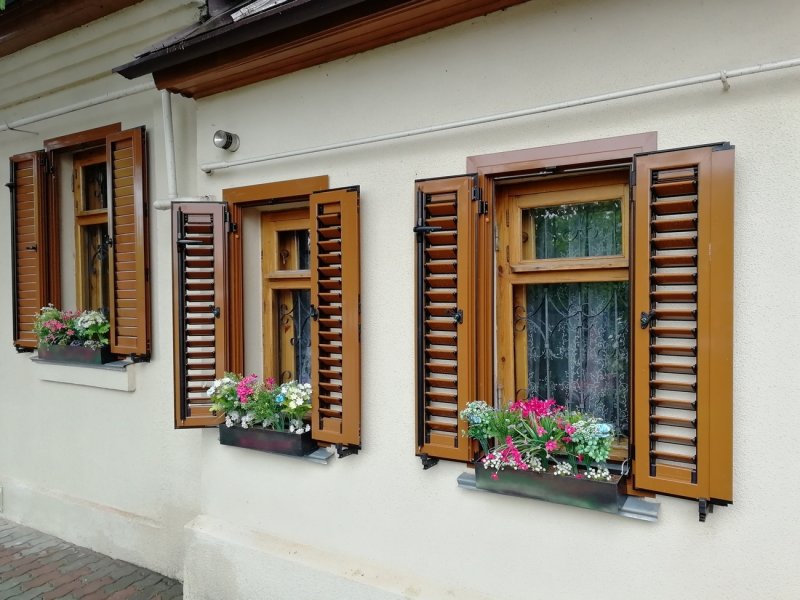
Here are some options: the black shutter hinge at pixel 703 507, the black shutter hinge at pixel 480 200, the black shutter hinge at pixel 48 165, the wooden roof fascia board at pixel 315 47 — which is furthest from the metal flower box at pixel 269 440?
the black shutter hinge at pixel 48 165

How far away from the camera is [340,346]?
321 centimetres

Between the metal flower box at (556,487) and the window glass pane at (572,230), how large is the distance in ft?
3.50

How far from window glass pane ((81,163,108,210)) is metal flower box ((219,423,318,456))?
2590mm

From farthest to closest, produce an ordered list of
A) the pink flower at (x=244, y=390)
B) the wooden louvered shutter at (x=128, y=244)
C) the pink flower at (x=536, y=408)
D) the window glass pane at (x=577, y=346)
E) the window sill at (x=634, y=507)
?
1. the wooden louvered shutter at (x=128, y=244)
2. the pink flower at (x=244, y=390)
3. the window glass pane at (x=577, y=346)
4. the pink flower at (x=536, y=408)
5. the window sill at (x=634, y=507)

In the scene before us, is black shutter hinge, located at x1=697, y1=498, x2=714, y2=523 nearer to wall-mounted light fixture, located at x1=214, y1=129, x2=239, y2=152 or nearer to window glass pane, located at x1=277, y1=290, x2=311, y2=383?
window glass pane, located at x1=277, y1=290, x2=311, y2=383

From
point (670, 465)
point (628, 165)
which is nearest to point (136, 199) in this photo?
point (628, 165)

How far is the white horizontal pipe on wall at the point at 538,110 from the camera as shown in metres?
2.21

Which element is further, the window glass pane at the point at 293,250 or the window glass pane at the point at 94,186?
the window glass pane at the point at 94,186

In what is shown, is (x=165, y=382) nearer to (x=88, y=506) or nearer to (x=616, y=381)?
(x=88, y=506)

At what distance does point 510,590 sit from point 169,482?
274 cm

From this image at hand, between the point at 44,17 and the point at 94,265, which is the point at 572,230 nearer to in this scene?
the point at 94,265

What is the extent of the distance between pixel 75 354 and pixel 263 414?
2191 millimetres

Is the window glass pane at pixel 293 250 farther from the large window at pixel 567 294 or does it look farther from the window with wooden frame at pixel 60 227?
the window with wooden frame at pixel 60 227

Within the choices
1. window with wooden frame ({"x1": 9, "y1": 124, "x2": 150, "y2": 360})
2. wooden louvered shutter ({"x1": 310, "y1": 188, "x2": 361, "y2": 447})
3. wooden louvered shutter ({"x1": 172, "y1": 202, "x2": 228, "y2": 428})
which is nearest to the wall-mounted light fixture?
wooden louvered shutter ({"x1": 172, "y1": 202, "x2": 228, "y2": 428})
